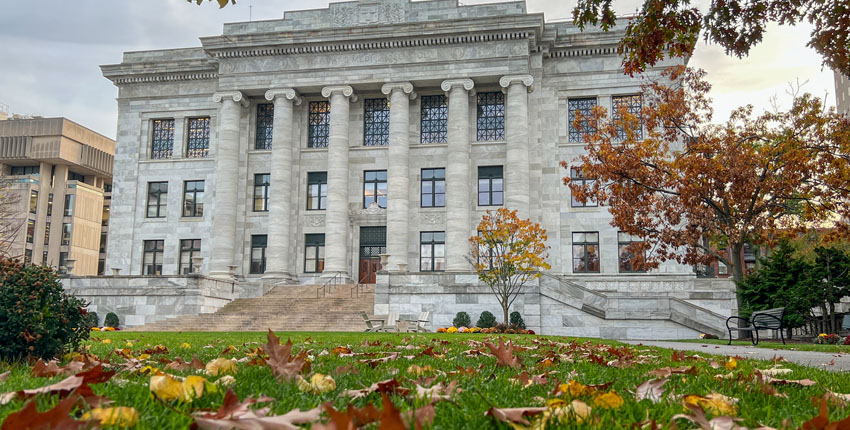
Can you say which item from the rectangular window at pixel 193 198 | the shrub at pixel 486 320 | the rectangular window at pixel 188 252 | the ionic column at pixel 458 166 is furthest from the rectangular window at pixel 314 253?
the shrub at pixel 486 320

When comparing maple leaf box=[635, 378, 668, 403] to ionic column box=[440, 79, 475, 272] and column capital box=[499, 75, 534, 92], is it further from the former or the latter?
A: column capital box=[499, 75, 534, 92]

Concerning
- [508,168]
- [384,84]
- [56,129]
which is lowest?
[508,168]

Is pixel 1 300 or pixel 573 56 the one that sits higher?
pixel 573 56

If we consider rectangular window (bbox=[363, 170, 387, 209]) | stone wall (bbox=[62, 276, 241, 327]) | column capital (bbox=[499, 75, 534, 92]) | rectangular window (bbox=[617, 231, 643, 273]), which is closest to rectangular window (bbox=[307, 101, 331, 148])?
rectangular window (bbox=[363, 170, 387, 209])

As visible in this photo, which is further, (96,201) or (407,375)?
(96,201)

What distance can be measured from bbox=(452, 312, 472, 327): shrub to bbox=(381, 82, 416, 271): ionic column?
1002 centimetres

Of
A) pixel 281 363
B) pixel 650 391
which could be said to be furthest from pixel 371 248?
pixel 650 391

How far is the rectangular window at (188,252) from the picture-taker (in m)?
45.3

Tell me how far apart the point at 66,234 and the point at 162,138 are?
174 ft

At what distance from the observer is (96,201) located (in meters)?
95.7

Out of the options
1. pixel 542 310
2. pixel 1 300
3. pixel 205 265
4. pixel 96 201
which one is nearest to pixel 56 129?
pixel 96 201

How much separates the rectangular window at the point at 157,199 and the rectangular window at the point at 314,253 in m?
10.7

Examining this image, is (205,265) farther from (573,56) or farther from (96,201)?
(96,201)

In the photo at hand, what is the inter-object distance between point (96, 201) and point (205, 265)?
198 ft
